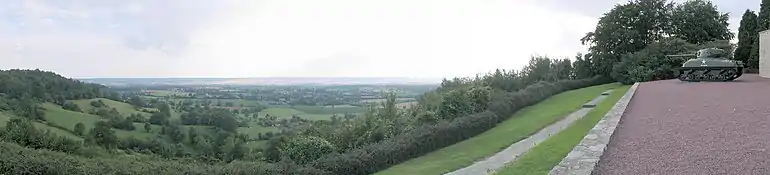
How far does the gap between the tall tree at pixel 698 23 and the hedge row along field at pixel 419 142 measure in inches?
746

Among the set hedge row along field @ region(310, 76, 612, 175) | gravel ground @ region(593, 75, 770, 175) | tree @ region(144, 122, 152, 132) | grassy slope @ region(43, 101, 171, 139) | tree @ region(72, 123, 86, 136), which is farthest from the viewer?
tree @ region(144, 122, 152, 132)

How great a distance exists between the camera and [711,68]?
22.7 m

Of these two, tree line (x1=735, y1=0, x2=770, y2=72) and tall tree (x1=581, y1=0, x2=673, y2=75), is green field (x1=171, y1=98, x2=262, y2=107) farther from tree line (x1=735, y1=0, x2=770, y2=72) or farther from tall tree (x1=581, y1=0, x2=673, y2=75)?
tree line (x1=735, y1=0, x2=770, y2=72)

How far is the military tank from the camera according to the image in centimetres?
2236

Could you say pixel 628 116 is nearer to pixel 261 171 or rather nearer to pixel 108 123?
pixel 261 171

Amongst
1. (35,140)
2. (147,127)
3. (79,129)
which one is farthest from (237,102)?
(35,140)

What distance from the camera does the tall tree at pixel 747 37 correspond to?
1252 inches

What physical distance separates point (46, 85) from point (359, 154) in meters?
33.9

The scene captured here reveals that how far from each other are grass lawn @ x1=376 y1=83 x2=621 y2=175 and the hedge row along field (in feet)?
0.80

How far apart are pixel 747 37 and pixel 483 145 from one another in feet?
80.7

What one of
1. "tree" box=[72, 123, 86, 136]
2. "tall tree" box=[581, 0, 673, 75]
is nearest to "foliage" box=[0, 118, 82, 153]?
"tree" box=[72, 123, 86, 136]

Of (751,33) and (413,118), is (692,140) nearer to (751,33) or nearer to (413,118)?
(413,118)

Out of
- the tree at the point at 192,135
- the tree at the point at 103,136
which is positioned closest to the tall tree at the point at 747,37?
the tree at the point at 192,135

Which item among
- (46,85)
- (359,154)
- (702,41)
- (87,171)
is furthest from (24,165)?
(702,41)
